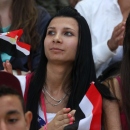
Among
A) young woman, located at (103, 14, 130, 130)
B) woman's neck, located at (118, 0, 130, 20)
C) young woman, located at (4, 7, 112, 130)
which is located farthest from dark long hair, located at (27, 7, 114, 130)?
woman's neck, located at (118, 0, 130, 20)

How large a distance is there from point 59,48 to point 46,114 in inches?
20.8

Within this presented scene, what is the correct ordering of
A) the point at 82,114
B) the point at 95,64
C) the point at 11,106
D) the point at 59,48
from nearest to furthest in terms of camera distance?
1. the point at 11,106
2. the point at 82,114
3. the point at 59,48
4. the point at 95,64

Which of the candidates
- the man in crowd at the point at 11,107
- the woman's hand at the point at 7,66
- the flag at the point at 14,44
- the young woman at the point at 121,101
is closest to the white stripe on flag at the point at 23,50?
the flag at the point at 14,44

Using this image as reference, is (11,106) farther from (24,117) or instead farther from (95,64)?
(95,64)

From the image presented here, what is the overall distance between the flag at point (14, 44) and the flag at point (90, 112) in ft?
2.57

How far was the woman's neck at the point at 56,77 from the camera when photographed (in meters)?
4.55

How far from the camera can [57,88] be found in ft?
15.0

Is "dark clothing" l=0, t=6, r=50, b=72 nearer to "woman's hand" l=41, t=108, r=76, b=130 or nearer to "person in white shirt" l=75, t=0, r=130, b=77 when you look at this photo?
"person in white shirt" l=75, t=0, r=130, b=77

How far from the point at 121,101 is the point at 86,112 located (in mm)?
325

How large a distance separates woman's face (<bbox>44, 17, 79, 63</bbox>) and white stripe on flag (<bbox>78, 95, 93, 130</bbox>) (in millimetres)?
432

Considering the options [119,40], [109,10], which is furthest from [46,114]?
[109,10]

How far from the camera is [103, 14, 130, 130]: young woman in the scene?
14.0 feet

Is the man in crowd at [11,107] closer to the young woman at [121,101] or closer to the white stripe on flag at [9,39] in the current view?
the young woman at [121,101]

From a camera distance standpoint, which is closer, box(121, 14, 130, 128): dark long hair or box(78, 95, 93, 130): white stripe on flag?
box(78, 95, 93, 130): white stripe on flag
